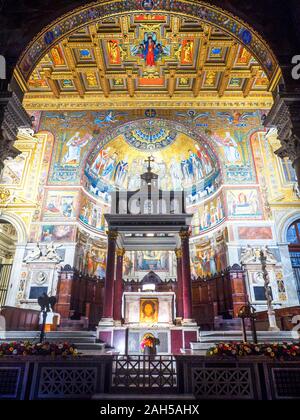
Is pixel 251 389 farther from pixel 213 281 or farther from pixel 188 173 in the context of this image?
pixel 188 173

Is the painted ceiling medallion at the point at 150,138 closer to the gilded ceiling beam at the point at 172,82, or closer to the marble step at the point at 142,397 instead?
the gilded ceiling beam at the point at 172,82

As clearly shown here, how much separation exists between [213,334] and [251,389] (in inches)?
249

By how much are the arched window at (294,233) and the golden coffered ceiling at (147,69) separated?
28.5 feet

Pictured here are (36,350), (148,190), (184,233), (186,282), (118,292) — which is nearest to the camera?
(36,350)

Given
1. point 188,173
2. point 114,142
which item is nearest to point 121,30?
point 114,142

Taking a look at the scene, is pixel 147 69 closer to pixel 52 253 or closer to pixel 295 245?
pixel 52 253

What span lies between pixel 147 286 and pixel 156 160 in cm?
1169

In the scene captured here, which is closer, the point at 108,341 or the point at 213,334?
the point at 108,341

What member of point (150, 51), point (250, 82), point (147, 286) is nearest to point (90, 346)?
point (147, 286)

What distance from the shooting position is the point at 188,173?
2069 cm

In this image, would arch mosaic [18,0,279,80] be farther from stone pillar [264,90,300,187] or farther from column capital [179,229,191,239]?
column capital [179,229,191,239]

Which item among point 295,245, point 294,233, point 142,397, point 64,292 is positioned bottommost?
point 142,397

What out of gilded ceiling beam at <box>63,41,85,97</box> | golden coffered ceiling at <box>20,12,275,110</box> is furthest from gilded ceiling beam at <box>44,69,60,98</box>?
gilded ceiling beam at <box>63,41,85,97</box>

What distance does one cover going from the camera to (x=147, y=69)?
58.9ft
